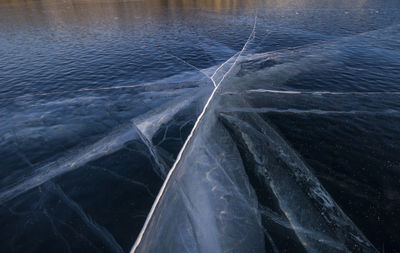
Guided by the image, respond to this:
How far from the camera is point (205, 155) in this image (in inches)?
Result: 356

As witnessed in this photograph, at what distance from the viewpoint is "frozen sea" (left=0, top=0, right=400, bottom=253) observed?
6.47m

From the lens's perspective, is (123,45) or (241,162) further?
(123,45)

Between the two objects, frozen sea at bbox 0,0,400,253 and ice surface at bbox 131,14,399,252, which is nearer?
ice surface at bbox 131,14,399,252

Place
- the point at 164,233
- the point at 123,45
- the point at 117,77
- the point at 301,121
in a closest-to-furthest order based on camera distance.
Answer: the point at 164,233 → the point at 301,121 → the point at 117,77 → the point at 123,45

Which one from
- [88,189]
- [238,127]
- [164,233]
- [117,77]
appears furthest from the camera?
[117,77]

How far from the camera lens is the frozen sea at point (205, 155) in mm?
6469

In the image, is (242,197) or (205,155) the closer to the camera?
(242,197)

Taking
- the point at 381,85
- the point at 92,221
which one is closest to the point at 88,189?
the point at 92,221

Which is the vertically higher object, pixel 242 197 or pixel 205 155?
pixel 205 155

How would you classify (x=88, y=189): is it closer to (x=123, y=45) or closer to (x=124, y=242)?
(x=124, y=242)

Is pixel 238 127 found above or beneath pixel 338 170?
above

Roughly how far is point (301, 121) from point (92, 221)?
1096 cm

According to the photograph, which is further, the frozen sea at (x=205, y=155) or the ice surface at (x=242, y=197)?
the frozen sea at (x=205, y=155)

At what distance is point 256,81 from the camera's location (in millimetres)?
15844
